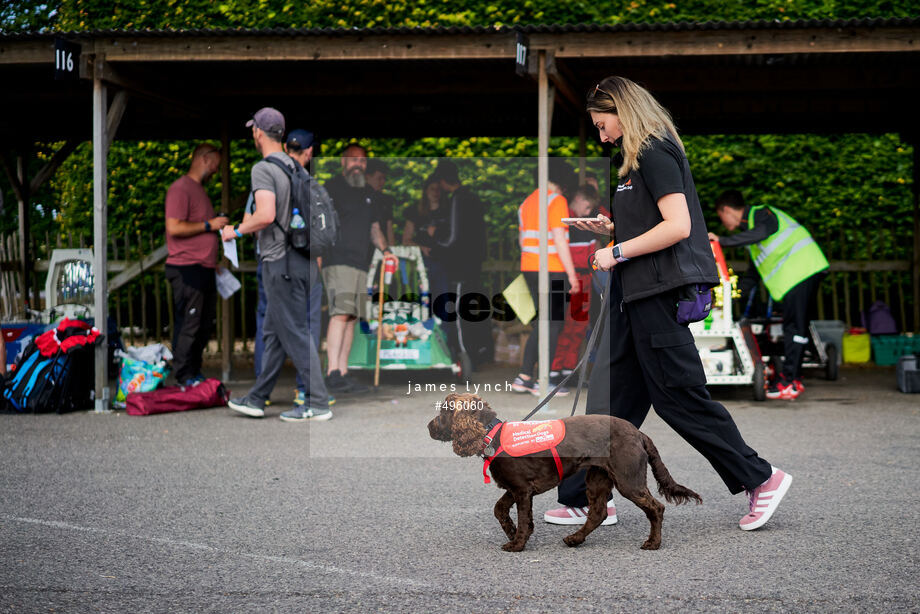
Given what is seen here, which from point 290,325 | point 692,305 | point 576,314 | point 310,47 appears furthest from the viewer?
point 576,314

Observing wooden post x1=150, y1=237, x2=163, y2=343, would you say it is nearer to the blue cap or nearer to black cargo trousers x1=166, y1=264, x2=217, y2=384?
black cargo trousers x1=166, y1=264, x2=217, y2=384

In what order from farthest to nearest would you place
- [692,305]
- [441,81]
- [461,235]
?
[461,235] < [441,81] < [692,305]

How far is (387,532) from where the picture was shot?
188 inches

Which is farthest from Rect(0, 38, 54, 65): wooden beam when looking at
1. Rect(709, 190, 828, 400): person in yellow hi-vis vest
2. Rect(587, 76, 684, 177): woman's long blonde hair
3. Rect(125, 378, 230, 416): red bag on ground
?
Rect(709, 190, 828, 400): person in yellow hi-vis vest

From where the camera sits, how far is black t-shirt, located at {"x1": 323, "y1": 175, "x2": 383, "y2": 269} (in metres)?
9.89

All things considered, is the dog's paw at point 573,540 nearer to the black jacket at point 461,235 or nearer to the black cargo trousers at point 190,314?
the black cargo trousers at point 190,314

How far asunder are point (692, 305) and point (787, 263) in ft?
18.1

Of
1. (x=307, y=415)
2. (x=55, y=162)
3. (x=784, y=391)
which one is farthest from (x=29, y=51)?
(x=784, y=391)

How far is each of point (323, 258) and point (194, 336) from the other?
5.08 feet

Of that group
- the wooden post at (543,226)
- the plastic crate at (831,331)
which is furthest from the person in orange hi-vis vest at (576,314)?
the plastic crate at (831,331)

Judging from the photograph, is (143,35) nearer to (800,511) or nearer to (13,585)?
(13,585)

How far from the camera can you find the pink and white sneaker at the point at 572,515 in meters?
4.82

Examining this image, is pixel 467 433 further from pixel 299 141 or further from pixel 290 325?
pixel 299 141

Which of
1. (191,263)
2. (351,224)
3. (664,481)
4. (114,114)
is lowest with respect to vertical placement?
(664,481)
